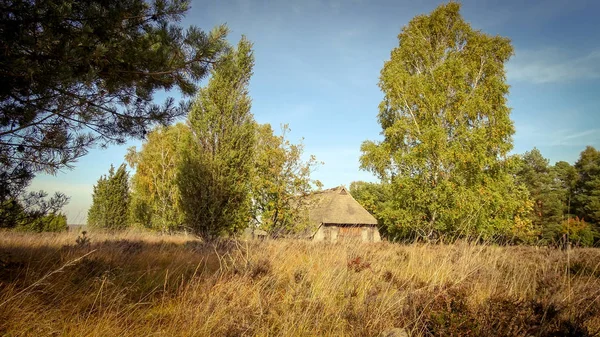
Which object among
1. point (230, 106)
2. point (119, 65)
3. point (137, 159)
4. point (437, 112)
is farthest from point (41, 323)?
point (137, 159)

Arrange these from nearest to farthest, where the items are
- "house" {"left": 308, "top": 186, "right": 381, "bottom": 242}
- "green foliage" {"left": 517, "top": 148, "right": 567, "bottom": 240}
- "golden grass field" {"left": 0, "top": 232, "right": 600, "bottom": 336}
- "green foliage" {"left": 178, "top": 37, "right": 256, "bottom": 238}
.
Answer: "golden grass field" {"left": 0, "top": 232, "right": 600, "bottom": 336} → "green foliage" {"left": 178, "top": 37, "right": 256, "bottom": 238} → "house" {"left": 308, "top": 186, "right": 381, "bottom": 242} → "green foliage" {"left": 517, "top": 148, "right": 567, "bottom": 240}

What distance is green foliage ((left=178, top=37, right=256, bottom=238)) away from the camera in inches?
478

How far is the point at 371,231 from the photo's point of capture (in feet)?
92.6

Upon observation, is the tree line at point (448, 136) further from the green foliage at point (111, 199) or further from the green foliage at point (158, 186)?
the green foliage at point (111, 199)

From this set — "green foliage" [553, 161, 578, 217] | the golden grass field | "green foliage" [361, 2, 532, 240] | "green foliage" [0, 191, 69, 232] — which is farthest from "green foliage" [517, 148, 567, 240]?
"green foliage" [0, 191, 69, 232]

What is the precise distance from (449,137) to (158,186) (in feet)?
67.3

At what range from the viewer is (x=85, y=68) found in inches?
123

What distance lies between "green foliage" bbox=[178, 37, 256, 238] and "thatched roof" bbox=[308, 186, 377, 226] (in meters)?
14.0

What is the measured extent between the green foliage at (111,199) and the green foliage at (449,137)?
18.3 m

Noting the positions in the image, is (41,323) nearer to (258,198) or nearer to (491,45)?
(258,198)

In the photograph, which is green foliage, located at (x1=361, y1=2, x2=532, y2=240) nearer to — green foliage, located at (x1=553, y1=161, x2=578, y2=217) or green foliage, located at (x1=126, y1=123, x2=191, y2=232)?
green foliage, located at (x1=126, y1=123, x2=191, y2=232)

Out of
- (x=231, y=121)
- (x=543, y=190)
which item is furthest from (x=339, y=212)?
(x=543, y=190)

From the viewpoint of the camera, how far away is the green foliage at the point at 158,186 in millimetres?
22984

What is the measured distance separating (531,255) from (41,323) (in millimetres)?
8508
